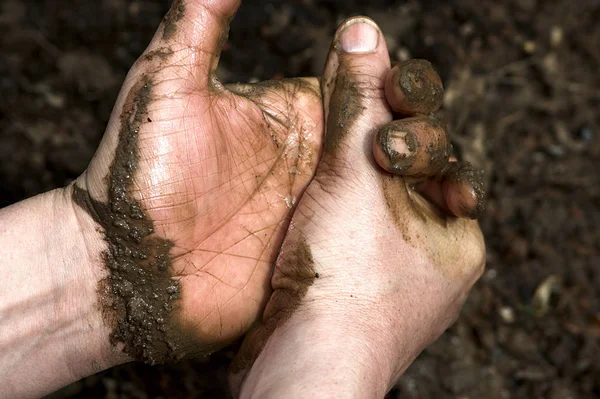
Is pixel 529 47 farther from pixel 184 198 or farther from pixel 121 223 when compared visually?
pixel 121 223

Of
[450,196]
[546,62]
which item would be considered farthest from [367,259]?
[546,62]

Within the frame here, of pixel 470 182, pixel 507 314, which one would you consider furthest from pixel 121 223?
pixel 507 314

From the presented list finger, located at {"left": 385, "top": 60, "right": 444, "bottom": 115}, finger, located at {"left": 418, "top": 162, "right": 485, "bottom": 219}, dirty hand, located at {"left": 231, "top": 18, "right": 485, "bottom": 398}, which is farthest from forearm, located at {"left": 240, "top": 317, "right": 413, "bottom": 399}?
finger, located at {"left": 385, "top": 60, "right": 444, "bottom": 115}

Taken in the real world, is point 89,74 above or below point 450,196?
above

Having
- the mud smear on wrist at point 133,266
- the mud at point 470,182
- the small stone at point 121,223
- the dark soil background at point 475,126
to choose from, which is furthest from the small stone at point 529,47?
the small stone at point 121,223

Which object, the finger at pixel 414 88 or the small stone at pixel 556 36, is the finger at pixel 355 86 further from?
the small stone at pixel 556 36

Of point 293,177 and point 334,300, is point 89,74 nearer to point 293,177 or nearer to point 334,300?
point 293,177

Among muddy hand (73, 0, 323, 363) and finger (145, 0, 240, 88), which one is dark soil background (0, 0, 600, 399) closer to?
muddy hand (73, 0, 323, 363)
